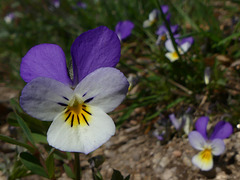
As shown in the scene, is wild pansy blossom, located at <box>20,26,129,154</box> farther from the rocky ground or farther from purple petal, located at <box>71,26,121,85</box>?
the rocky ground

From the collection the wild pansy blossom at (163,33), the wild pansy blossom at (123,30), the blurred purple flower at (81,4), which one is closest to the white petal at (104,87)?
the wild pansy blossom at (163,33)

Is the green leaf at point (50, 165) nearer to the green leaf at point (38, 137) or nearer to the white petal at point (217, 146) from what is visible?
the green leaf at point (38, 137)

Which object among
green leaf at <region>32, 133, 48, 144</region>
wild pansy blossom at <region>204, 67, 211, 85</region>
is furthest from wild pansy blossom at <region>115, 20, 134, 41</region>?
green leaf at <region>32, 133, 48, 144</region>

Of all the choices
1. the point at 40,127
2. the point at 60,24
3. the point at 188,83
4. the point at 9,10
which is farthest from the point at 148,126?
the point at 9,10

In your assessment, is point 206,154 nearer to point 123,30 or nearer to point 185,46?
point 185,46

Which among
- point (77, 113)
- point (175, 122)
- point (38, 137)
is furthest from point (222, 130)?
point (38, 137)

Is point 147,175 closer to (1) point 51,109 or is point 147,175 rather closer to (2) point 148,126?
(2) point 148,126
